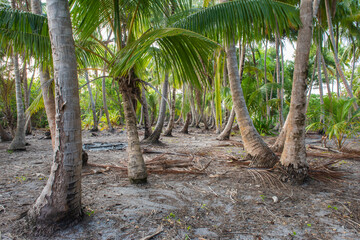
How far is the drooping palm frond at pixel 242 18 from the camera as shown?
3300mm

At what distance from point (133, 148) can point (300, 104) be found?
8.59 feet

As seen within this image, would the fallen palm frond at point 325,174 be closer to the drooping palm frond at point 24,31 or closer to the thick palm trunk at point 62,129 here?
the thick palm trunk at point 62,129

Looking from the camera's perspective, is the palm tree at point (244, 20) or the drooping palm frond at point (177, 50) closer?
the drooping palm frond at point (177, 50)

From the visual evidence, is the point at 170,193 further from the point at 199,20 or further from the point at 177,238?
the point at 199,20

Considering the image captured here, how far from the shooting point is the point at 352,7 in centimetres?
1033

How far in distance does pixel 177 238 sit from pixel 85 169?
9.22 feet

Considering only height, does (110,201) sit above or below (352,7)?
below

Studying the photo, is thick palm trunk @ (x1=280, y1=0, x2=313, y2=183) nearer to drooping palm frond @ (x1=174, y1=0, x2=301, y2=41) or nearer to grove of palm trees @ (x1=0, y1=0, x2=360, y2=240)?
grove of palm trees @ (x1=0, y1=0, x2=360, y2=240)

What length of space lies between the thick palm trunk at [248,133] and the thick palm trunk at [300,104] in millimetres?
727

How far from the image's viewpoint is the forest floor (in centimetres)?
204

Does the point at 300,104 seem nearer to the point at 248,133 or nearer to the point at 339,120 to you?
the point at 248,133

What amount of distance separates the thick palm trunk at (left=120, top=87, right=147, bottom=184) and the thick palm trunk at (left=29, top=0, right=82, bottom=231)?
3.72ft

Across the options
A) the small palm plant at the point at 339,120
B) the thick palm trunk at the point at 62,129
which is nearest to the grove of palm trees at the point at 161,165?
the thick palm trunk at the point at 62,129

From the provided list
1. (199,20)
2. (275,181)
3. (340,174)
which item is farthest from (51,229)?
(340,174)
